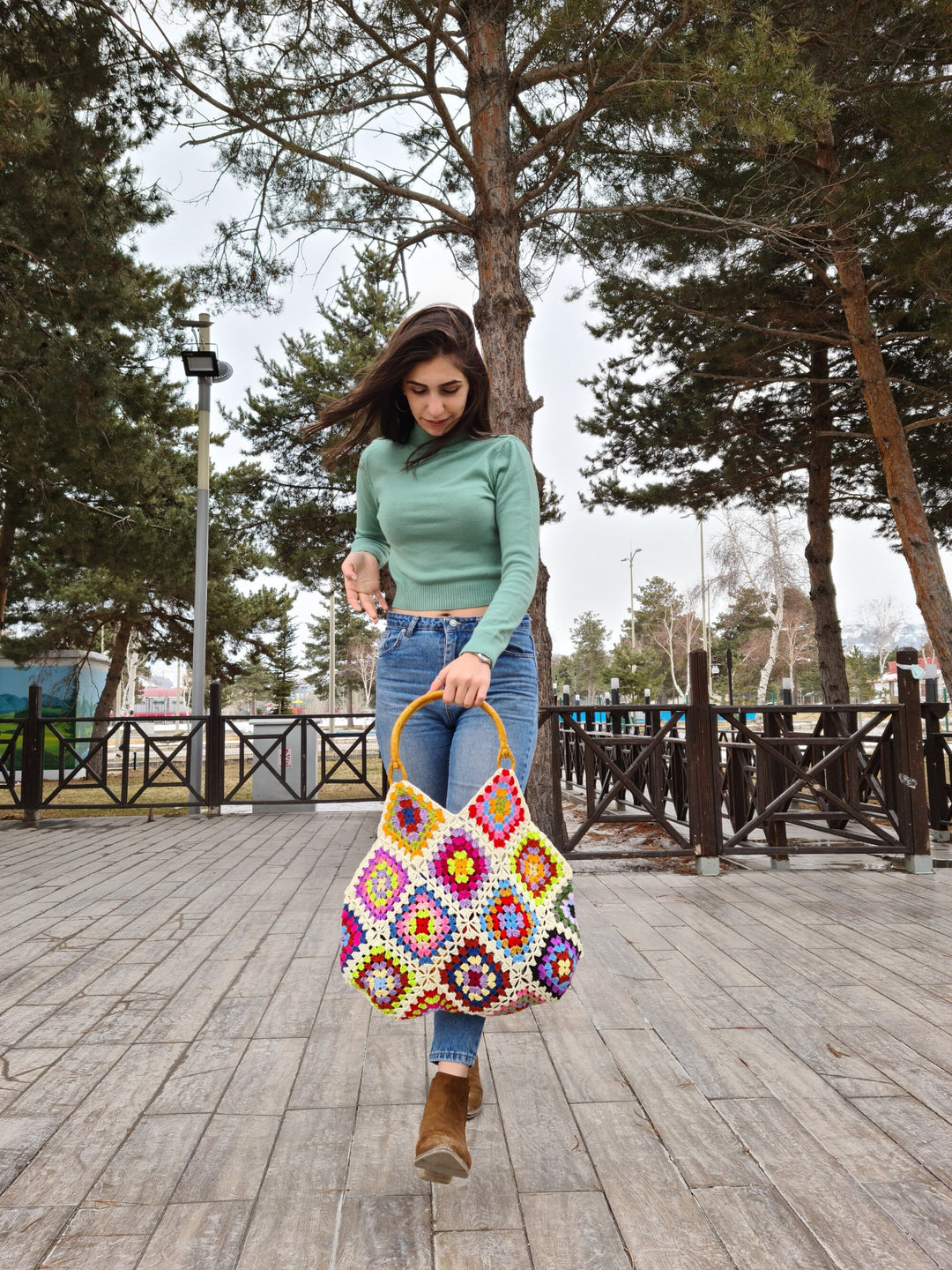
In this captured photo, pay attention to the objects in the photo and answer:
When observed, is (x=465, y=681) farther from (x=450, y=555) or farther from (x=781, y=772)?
(x=781, y=772)

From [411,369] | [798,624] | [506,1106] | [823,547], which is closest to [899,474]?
[823,547]

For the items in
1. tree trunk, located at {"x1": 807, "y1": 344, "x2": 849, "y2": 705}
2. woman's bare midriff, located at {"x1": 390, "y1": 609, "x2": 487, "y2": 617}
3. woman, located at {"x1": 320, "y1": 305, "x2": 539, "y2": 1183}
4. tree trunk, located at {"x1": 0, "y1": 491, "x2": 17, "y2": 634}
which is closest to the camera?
woman, located at {"x1": 320, "y1": 305, "x2": 539, "y2": 1183}

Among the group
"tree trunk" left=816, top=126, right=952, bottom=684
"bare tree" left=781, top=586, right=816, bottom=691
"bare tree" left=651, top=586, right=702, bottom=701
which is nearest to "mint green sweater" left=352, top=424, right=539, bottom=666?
"tree trunk" left=816, top=126, right=952, bottom=684

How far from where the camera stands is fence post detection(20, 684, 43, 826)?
8.30 meters

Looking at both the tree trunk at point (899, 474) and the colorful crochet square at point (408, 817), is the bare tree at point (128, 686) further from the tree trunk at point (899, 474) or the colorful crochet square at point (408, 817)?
the colorful crochet square at point (408, 817)

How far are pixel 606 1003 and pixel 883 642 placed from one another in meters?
46.2

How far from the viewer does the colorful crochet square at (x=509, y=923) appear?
1.55 meters

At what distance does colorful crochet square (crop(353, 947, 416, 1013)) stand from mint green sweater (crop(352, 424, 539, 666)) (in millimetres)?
692

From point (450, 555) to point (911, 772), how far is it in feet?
14.0

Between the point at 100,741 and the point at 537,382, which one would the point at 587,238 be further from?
the point at 100,741

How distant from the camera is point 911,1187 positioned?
1.68 metres

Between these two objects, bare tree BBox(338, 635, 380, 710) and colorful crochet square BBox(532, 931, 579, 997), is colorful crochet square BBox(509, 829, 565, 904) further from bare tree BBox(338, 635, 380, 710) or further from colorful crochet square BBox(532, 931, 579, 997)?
bare tree BBox(338, 635, 380, 710)

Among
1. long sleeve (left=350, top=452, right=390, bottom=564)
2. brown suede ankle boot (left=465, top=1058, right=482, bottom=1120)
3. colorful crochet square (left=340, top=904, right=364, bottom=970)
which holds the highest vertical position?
long sleeve (left=350, top=452, right=390, bottom=564)

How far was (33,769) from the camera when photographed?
8445 millimetres
